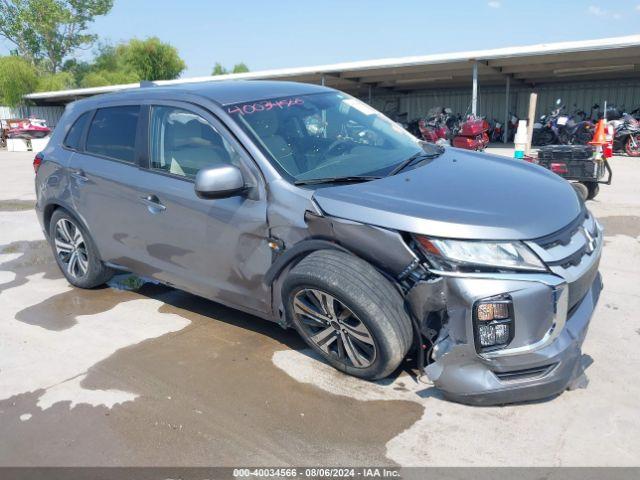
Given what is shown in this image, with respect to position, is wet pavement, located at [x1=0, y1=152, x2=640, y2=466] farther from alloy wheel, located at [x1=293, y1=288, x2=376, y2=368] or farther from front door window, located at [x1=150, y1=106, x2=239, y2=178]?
front door window, located at [x1=150, y1=106, x2=239, y2=178]

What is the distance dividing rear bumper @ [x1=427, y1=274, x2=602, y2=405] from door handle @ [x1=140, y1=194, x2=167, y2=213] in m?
2.20

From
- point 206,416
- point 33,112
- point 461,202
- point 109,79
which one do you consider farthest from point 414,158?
point 109,79

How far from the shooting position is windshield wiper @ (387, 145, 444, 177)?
347 cm

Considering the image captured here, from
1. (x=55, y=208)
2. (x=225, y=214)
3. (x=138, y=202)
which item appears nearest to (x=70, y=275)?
(x=55, y=208)

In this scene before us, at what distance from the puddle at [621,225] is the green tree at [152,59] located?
49406mm

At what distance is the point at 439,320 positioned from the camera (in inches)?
110

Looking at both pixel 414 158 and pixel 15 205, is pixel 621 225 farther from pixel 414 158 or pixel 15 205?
pixel 15 205

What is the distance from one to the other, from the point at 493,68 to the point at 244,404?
18424 mm

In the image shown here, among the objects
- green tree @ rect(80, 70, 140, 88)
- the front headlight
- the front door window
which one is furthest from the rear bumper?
green tree @ rect(80, 70, 140, 88)

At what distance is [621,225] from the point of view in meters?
6.62

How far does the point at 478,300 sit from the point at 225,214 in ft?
5.55

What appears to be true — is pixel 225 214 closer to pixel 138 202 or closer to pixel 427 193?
pixel 138 202

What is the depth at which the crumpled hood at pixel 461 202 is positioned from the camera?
2.71 metres

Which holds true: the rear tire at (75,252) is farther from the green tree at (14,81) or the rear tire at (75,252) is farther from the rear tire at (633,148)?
the green tree at (14,81)
